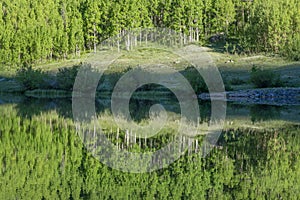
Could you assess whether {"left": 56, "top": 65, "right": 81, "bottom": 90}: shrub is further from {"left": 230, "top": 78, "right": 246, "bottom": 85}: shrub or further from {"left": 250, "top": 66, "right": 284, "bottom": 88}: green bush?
{"left": 250, "top": 66, "right": 284, "bottom": 88}: green bush

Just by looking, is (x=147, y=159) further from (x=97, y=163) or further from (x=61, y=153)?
(x=61, y=153)

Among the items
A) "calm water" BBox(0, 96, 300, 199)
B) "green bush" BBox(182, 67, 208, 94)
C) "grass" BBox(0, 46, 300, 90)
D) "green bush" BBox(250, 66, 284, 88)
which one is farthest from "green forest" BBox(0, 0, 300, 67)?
"calm water" BBox(0, 96, 300, 199)

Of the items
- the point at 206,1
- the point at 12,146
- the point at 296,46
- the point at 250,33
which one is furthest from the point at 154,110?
the point at 206,1

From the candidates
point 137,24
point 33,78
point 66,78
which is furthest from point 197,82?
point 137,24

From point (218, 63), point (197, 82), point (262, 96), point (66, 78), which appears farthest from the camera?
point (218, 63)

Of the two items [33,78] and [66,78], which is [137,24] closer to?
[66,78]

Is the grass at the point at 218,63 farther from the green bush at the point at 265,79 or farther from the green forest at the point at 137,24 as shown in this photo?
the green forest at the point at 137,24
